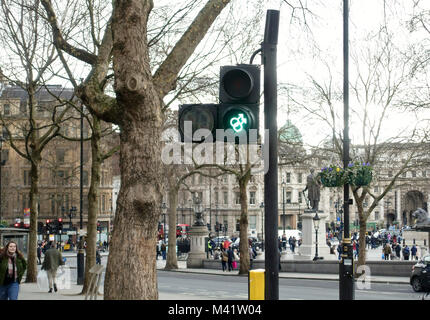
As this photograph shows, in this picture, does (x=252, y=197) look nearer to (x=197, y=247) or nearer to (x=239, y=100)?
(x=197, y=247)

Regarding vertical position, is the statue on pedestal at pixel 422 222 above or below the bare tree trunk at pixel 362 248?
above

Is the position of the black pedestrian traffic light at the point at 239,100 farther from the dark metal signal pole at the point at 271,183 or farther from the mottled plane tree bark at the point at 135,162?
the mottled plane tree bark at the point at 135,162

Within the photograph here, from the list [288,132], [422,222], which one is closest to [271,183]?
[422,222]

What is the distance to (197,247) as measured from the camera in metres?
49.5

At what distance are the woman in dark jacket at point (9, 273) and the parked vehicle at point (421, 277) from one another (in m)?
16.0

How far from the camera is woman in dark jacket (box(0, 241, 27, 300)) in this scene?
14.4m

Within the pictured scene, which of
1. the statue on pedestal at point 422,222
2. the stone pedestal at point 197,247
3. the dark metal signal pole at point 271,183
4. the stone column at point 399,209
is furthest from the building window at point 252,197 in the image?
the dark metal signal pole at point 271,183

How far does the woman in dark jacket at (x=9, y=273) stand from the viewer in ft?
47.2

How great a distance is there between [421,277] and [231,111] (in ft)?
66.9

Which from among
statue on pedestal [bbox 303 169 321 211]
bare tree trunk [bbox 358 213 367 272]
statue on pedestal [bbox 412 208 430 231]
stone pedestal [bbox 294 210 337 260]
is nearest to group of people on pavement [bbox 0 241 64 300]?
statue on pedestal [bbox 412 208 430 231]

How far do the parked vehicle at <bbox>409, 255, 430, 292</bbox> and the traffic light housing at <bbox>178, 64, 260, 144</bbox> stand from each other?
784 inches
